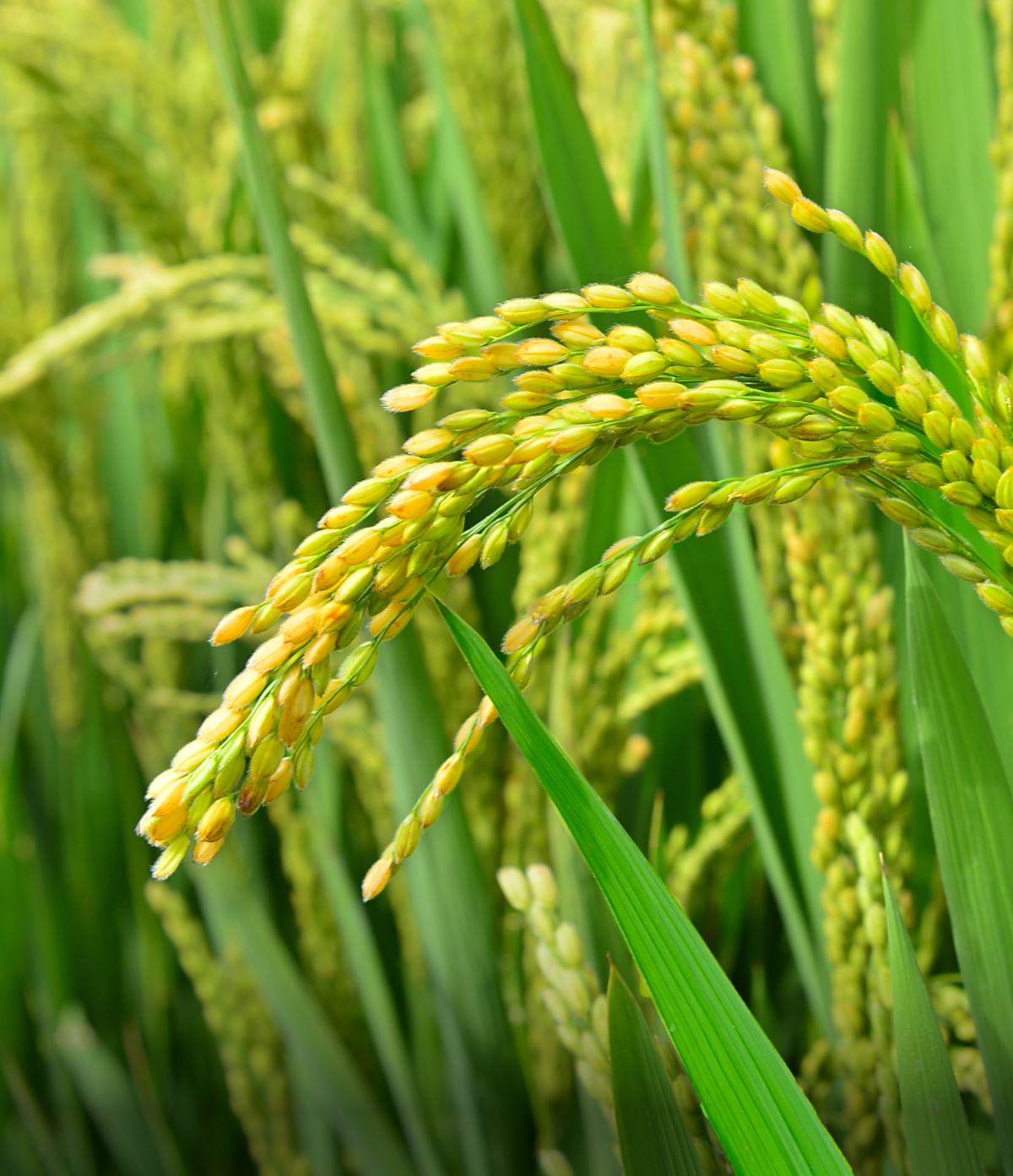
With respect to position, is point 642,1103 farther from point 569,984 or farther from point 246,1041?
point 246,1041

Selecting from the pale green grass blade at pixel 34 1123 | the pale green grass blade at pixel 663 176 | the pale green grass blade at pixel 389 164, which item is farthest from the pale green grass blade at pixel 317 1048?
the pale green grass blade at pixel 389 164

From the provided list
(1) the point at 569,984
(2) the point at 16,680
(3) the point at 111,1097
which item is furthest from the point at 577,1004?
(2) the point at 16,680

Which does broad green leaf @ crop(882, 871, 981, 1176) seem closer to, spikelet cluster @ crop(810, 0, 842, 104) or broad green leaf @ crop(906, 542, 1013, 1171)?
broad green leaf @ crop(906, 542, 1013, 1171)

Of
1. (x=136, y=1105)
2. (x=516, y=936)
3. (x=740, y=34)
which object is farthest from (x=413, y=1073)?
Result: (x=740, y=34)

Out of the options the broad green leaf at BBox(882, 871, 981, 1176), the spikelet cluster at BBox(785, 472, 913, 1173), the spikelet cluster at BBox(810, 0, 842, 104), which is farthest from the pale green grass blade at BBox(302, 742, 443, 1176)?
the spikelet cluster at BBox(810, 0, 842, 104)

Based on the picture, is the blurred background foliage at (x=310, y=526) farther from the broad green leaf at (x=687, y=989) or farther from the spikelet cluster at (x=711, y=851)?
the broad green leaf at (x=687, y=989)
